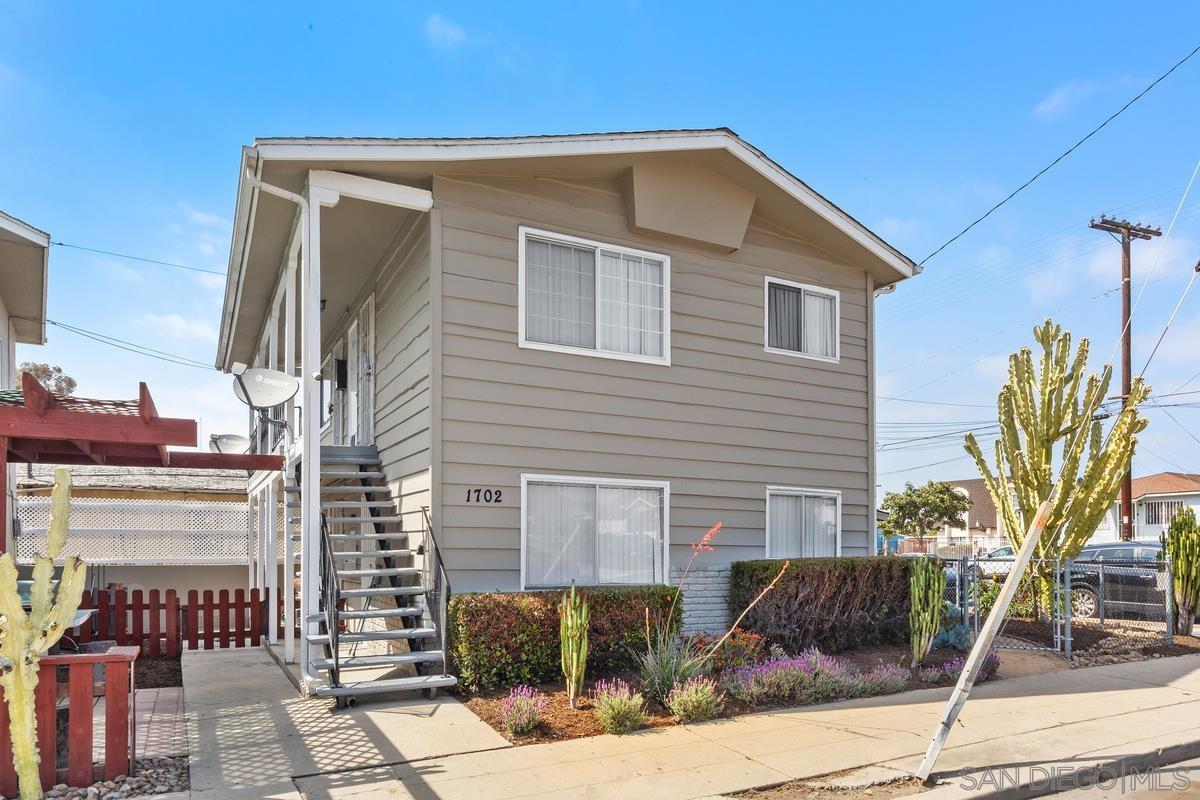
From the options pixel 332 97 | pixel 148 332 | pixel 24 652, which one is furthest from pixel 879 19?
pixel 148 332

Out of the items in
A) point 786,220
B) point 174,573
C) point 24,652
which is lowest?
point 174,573

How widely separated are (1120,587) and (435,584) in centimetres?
1161

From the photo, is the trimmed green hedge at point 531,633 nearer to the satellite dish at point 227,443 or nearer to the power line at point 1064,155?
the satellite dish at point 227,443

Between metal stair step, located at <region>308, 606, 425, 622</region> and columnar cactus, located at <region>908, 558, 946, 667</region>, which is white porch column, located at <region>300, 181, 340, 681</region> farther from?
columnar cactus, located at <region>908, 558, 946, 667</region>

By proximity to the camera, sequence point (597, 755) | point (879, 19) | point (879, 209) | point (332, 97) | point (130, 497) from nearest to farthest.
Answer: point (597, 755)
point (879, 19)
point (332, 97)
point (879, 209)
point (130, 497)

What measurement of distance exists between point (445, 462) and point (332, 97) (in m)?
8.45

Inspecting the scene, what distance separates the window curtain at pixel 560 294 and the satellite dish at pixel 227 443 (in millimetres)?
4192

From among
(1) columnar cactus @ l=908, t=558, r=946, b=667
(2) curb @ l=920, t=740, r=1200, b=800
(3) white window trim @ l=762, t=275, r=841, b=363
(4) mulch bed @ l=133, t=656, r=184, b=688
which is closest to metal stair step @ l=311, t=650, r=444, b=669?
(4) mulch bed @ l=133, t=656, r=184, b=688

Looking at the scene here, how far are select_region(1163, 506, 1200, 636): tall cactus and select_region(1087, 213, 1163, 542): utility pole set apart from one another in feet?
36.2

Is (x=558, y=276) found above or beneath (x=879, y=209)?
beneath

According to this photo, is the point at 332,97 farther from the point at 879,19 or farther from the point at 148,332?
the point at 148,332

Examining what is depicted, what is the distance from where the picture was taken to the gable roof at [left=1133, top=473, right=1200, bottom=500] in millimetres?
34531

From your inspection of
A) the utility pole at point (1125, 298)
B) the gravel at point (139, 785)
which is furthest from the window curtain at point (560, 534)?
the utility pole at point (1125, 298)

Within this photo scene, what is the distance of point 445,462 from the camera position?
8.52 meters
